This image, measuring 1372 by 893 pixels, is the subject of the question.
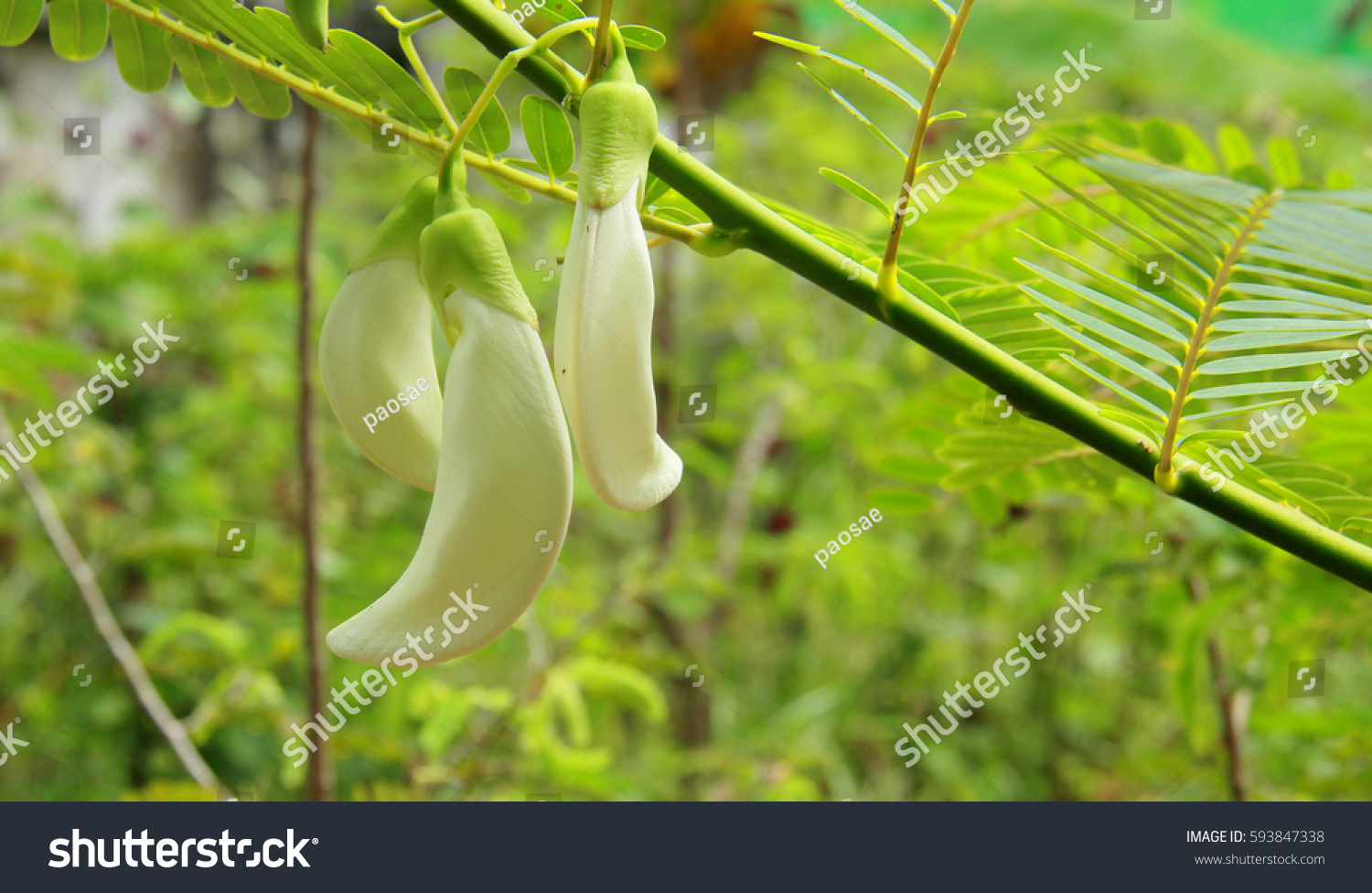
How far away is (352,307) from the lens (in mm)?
249

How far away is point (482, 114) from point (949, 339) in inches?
6.7

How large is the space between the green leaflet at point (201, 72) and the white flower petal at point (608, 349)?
23 centimetres

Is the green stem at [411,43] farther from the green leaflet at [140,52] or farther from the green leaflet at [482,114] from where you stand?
the green leaflet at [140,52]

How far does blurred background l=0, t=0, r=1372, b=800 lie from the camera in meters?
0.84

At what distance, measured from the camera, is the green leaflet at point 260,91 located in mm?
362

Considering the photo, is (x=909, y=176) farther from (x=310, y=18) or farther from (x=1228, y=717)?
(x=1228, y=717)

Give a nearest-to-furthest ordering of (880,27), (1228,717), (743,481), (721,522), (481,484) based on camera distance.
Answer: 1. (481,484)
2. (880,27)
3. (1228,717)
4. (743,481)
5. (721,522)

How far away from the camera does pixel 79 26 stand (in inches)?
14.3

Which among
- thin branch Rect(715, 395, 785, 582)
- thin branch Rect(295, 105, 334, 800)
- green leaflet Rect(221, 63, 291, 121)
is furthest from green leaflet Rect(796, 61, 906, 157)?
thin branch Rect(715, 395, 785, 582)

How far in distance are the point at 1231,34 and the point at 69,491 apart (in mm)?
2427

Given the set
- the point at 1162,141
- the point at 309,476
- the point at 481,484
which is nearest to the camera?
the point at 481,484

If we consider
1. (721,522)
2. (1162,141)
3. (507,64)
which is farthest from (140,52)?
(721,522)

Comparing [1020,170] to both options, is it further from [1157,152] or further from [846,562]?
[846,562]

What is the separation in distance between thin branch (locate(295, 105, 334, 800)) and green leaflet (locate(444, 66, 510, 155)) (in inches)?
16.2
